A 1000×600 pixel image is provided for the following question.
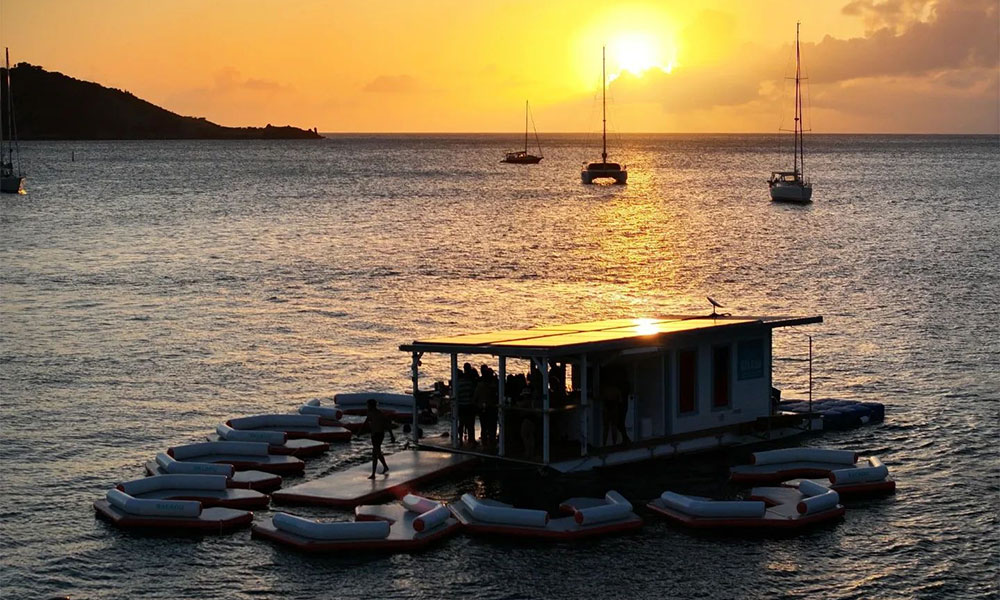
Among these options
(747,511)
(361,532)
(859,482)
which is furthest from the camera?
(859,482)

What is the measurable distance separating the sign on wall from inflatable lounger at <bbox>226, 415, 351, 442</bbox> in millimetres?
11077

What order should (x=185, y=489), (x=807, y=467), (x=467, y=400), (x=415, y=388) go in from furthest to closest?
1. (x=415, y=388)
2. (x=467, y=400)
3. (x=807, y=467)
4. (x=185, y=489)

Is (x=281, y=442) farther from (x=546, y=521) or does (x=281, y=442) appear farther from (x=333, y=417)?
(x=546, y=521)

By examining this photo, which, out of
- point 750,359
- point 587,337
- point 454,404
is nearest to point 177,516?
point 454,404

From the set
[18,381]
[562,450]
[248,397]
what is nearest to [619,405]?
[562,450]

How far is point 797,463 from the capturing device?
3534 centimetres

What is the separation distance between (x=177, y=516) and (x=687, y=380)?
Answer: 45.9 ft

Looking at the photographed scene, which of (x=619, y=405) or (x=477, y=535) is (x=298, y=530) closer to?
(x=477, y=535)

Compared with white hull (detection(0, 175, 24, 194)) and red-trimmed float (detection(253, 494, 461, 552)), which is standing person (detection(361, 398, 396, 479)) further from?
white hull (detection(0, 175, 24, 194))

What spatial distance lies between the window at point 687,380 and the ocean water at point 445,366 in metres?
1.62

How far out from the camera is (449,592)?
2711cm

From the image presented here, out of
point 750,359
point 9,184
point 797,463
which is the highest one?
point 9,184

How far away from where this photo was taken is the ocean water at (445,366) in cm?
2827

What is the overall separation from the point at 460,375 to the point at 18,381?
2086 cm
